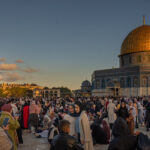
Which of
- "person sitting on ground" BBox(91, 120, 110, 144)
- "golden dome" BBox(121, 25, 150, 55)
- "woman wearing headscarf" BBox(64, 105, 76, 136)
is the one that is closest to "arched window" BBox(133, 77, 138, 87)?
"golden dome" BBox(121, 25, 150, 55)

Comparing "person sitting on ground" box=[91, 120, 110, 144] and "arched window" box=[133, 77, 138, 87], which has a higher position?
"arched window" box=[133, 77, 138, 87]

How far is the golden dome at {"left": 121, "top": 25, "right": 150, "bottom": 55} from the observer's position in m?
49.4

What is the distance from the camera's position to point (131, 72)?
4559 centimetres

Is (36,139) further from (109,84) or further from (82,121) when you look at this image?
(109,84)

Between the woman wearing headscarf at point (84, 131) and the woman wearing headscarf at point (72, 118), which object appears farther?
the woman wearing headscarf at point (72, 118)

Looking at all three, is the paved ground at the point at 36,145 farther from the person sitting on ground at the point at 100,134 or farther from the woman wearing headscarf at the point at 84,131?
the woman wearing headscarf at the point at 84,131

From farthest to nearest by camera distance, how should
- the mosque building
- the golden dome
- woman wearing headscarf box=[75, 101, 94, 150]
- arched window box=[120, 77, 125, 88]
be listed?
1. the golden dome
2. arched window box=[120, 77, 125, 88]
3. the mosque building
4. woman wearing headscarf box=[75, 101, 94, 150]

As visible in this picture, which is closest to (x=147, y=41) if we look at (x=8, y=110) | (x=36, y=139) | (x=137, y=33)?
(x=137, y=33)

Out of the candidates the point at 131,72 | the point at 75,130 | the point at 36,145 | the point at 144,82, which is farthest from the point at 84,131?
the point at 131,72

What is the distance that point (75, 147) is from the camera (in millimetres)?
3736

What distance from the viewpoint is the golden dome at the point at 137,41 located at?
162 feet

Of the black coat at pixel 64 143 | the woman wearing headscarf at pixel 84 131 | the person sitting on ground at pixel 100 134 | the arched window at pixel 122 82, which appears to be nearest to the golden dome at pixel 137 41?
the arched window at pixel 122 82

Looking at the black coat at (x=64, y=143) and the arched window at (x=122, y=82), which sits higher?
the arched window at (x=122, y=82)

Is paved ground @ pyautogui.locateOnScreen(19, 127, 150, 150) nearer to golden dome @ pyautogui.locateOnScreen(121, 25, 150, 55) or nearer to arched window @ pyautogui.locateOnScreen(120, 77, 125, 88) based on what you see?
arched window @ pyautogui.locateOnScreen(120, 77, 125, 88)
